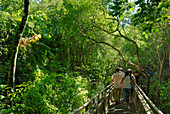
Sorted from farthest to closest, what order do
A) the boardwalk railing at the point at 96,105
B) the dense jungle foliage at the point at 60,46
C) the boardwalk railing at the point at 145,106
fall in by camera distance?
the boardwalk railing at the point at 96,105 < the boardwalk railing at the point at 145,106 < the dense jungle foliage at the point at 60,46

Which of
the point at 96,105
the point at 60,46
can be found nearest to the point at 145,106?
the point at 96,105

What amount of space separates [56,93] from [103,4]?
8562mm

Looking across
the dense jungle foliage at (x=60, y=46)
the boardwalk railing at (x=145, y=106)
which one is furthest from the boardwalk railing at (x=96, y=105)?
the boardwalk railing at (x=145, y=106)

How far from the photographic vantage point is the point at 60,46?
1443cm

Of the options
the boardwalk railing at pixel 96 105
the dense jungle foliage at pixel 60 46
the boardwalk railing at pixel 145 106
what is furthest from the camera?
the boardwalk railing at pixel 96 105

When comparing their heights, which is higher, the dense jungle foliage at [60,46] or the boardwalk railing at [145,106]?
the dense jungle foliage at [60,46]

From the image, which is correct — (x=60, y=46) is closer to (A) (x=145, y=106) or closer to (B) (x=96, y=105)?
(B) (x=96, y=105)

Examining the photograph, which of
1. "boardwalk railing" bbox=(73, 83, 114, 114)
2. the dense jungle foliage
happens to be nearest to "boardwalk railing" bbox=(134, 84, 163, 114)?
"boardwalk railing" bbox=(73, 83, 114, 114)

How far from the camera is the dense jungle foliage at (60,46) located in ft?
15.3

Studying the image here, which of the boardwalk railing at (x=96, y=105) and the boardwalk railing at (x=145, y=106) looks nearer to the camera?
the boardwalk railing at (x=145, y=106)

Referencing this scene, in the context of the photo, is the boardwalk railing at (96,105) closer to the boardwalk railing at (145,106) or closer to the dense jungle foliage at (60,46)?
the dense jungle foliage at (60,46)

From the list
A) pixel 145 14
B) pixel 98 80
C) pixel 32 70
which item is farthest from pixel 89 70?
pixel 145 14

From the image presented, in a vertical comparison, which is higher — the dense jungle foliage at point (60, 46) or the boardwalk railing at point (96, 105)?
the dense jungle foliage at point (60, 46)

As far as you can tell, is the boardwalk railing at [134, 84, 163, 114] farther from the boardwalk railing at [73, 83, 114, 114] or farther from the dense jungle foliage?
the dense jungle foliage
